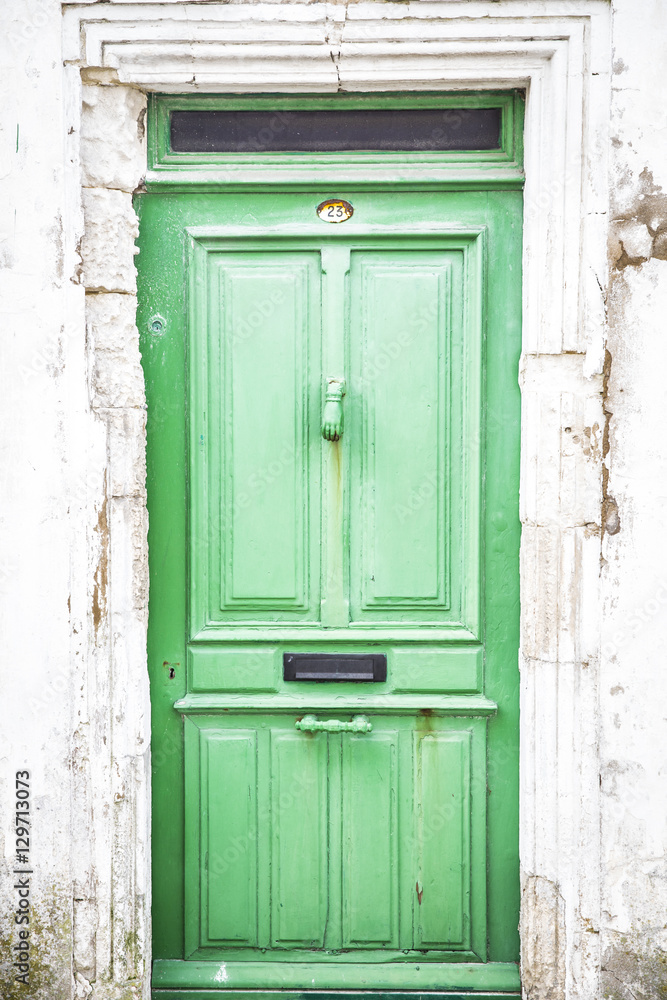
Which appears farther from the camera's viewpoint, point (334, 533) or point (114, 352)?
point (334, 533)

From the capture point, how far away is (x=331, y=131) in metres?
2.62

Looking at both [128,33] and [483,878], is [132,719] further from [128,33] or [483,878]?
[128,33]

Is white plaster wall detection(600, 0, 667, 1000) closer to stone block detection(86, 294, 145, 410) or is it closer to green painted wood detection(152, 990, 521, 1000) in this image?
green painted wood detection(152, 990, 521, 1000)

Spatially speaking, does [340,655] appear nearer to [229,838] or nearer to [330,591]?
[330,591]

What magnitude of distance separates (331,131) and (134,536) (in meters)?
1.55

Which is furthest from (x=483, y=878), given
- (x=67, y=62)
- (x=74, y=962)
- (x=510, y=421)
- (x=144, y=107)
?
(x=67, y=62)

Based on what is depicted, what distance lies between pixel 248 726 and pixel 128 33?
2.35 metres

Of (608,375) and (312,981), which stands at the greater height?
(608,375)

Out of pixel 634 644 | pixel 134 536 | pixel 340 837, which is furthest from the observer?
pixel 340 837

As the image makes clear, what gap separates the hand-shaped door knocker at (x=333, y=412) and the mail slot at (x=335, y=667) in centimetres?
76

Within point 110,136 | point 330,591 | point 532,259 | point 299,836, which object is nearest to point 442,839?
point 299,836

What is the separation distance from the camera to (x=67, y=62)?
2.44 metres

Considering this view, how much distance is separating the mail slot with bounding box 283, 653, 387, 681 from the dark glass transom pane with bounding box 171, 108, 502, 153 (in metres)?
1.75

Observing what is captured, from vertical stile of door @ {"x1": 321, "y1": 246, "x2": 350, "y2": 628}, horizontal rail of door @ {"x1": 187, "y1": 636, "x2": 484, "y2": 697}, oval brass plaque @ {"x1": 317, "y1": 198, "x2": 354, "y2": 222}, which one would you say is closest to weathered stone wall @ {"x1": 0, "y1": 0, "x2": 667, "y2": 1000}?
horizontal rail of door @ {"x1": 187, "y1": 636, "x2": 484, "y2": 697}
